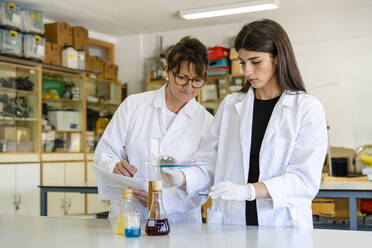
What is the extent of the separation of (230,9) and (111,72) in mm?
2332

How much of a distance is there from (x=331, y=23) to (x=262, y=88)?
17.4ft

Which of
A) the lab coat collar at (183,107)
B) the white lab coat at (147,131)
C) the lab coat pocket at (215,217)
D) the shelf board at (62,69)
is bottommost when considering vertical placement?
the lab coat pocket at (215,217)

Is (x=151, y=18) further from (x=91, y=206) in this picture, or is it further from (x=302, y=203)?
(x=302, y=203)

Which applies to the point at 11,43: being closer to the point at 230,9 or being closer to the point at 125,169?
the point at 230,9

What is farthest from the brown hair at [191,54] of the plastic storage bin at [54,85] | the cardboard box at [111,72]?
the cardboard box at [111,72]

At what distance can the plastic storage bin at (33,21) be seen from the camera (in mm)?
5785

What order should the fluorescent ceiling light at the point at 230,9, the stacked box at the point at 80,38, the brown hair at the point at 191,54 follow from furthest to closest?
the stacked box at the point at 80,38 < the fluorescent ceiling light at the point at 230,9 < the brown hair at the point at 191,54

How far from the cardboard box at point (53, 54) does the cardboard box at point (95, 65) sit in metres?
0.56

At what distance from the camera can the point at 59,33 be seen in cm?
641

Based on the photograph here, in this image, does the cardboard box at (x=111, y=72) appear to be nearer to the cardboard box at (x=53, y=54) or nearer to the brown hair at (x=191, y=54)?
the cardboard box at (x=53, y=54)

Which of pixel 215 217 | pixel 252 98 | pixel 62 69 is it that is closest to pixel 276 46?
pixel 252 98

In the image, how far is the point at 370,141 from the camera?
6410 millimetres

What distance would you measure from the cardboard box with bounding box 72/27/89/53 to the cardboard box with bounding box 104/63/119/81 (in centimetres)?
55

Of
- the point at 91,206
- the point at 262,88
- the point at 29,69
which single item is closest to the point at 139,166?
the point at 262,88
